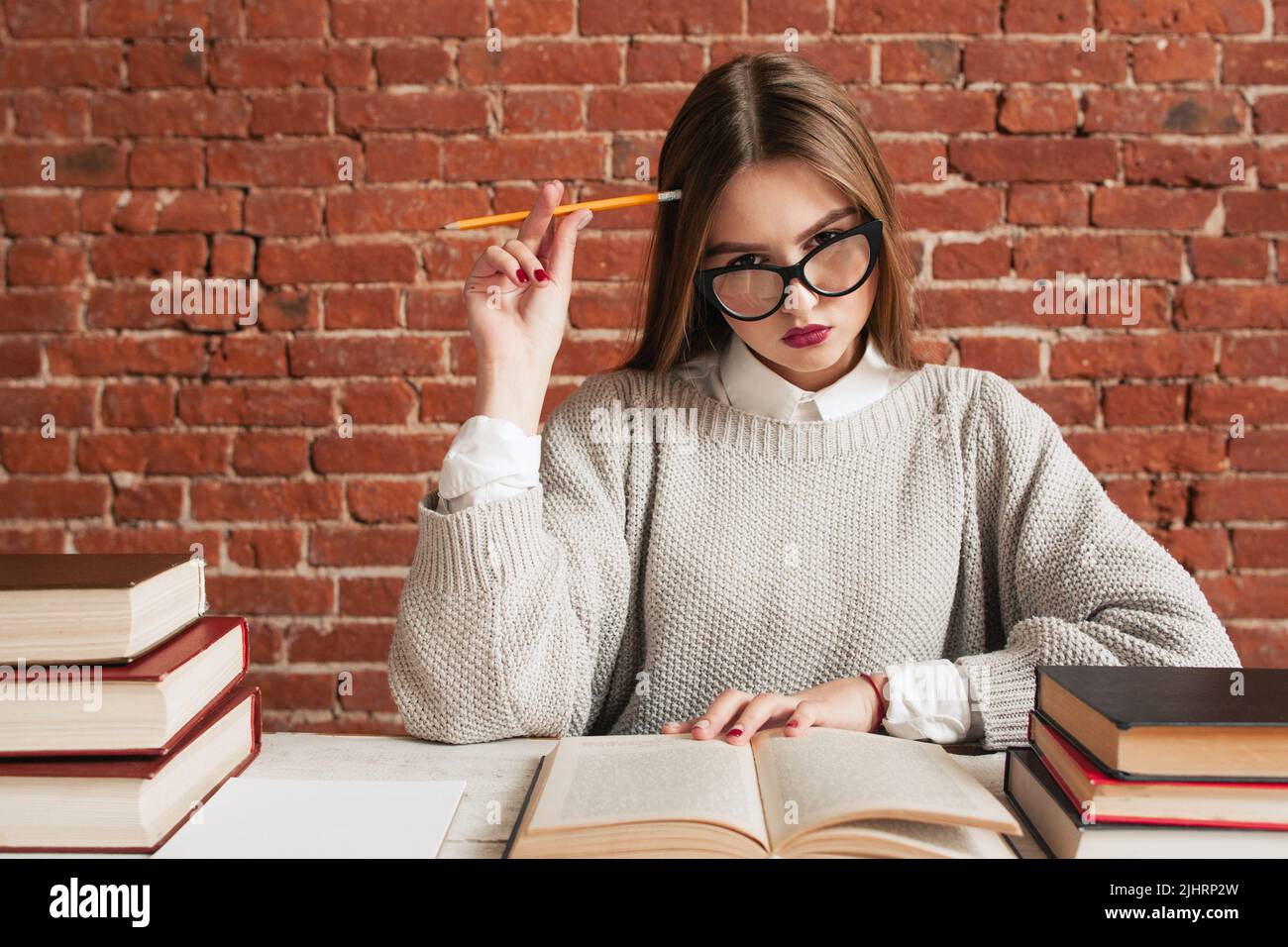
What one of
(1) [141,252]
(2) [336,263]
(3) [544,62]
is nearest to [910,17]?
(3) [544,62]

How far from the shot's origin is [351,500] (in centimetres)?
186

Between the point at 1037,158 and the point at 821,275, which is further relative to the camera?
the point at 1037,158

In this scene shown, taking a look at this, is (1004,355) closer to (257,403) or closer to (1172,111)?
(1172,111)

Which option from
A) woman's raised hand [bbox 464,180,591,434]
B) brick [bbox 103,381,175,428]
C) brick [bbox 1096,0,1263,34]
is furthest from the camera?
brick [bbox 103,381,175,428]

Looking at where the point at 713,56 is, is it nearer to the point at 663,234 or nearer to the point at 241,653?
the point at 663,234

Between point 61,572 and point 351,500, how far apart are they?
1.13m

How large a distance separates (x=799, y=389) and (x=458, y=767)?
644 millimetres

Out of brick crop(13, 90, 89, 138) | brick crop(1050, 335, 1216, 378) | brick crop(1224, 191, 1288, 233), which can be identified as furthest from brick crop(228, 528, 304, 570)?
brick crop(1224, 191, 1288, 233)

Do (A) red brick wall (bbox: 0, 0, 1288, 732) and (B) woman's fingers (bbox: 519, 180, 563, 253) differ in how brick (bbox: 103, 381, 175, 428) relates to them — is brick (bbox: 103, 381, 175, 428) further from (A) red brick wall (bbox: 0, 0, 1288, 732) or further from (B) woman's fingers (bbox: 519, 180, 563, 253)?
(B) woman's fingers (bbox: 519, 180, 563, 253)

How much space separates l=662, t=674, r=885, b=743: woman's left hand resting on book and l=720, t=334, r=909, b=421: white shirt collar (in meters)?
0.38

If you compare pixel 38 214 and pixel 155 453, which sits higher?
pixel 38 214

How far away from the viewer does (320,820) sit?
709 millimetres

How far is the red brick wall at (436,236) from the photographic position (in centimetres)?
177

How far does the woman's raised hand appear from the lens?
1065 millimetres
